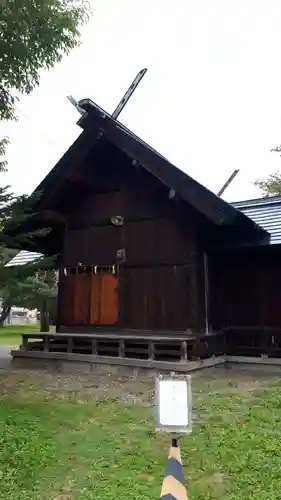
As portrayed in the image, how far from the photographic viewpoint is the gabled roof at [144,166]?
820cm

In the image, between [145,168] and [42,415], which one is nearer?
[42,415]

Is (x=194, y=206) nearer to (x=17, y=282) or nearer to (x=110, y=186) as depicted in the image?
(x=110, y=186)

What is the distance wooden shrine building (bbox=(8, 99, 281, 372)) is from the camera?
883 cm

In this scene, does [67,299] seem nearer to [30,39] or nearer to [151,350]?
[151,350]

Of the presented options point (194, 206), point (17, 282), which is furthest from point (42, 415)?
point (194, 206)

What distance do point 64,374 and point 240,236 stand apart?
4.78m

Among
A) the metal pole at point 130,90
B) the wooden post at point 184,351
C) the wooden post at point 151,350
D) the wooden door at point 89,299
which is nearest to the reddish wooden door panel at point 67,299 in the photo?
the wooden door at point 89,299

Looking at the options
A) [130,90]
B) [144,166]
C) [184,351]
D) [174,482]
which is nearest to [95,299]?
[184,351]

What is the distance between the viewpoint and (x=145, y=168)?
915 cm

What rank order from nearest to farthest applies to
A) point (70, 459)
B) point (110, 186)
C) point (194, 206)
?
1. point (70, 459)
2. point (194, 206)
3. point (110, 186)

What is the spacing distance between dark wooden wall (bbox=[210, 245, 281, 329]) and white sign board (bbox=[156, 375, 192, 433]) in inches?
269

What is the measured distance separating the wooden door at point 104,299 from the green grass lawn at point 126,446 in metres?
3.08

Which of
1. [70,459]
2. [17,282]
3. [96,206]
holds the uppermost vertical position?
[96,206]

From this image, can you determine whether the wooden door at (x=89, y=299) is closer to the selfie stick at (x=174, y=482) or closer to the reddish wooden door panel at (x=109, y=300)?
the reddish wooden door panel at (x=109, y=300)
